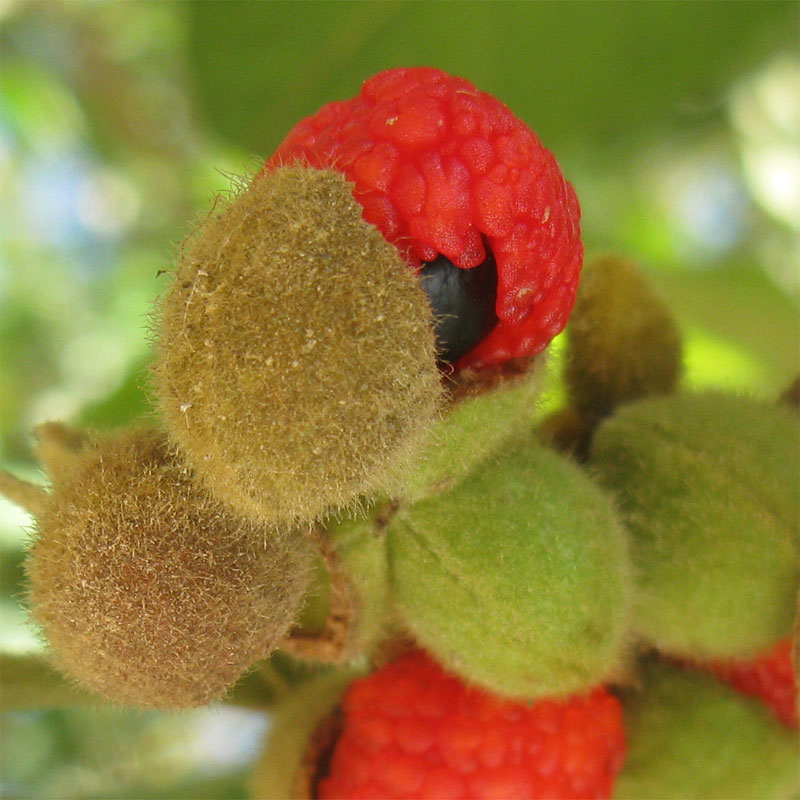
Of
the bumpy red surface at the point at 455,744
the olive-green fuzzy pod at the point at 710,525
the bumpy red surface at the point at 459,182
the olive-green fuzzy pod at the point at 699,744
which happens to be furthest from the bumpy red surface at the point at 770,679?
the bumpy red surface at the point at 459,182

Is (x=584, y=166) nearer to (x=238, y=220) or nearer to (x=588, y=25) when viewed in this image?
(x=588, y=25)

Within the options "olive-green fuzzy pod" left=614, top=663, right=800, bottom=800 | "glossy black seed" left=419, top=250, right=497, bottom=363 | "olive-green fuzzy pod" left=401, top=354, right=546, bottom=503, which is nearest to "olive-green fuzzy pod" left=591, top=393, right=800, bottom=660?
"olive-green fuzzy pod" left=614, top=663, right=800, bottom=800

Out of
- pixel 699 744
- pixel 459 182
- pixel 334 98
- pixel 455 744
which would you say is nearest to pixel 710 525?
pixel 699 744

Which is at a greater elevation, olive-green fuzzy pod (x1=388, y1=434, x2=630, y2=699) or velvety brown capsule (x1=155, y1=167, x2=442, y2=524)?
velvety brown capsule (x1=155, y1=167, x2=442, y2=524)

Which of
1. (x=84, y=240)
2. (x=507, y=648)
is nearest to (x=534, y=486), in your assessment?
(x=507, y=648)

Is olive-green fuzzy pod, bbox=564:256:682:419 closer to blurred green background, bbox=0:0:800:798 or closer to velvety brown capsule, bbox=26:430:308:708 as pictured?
blurred green background, bbox=0:0:800:798

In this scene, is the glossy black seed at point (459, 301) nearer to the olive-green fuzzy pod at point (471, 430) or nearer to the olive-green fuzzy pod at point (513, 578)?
the olive-green fuzzy pod at point (471, 430)
